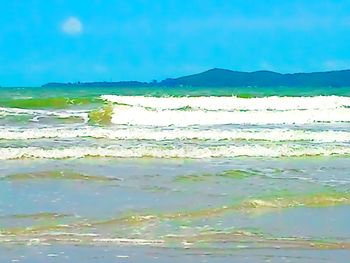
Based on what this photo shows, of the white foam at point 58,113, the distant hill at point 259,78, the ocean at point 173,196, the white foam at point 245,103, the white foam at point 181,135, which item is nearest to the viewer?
the ocean at point 173,196

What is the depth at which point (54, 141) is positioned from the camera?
1645cm

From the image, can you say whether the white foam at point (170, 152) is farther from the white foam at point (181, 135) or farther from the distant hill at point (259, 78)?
the distant hill at point (259, 78)

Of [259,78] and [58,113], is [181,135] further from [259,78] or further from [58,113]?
[259,78]

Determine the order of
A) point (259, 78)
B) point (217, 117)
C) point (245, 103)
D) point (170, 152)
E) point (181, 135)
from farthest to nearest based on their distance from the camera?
1. point (259, 78)
2. point (245, 103)
3. point (217, 117)
4. point (181, 135)
5. point (170, 152)

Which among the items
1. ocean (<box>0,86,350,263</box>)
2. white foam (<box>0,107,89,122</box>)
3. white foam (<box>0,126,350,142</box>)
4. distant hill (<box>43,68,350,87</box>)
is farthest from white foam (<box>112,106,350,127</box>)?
Answer: distant hill (<box>43,68,350,87</box>)

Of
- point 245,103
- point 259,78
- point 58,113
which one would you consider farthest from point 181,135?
point 259,78

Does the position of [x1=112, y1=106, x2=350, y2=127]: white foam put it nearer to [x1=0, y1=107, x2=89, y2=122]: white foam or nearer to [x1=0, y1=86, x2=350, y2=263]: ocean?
[x1=0, y1=107, x2=89, y2=122]: white foam

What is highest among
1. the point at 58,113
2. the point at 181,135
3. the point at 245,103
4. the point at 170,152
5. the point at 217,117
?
the point at 245,103

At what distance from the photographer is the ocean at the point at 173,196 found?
687 cm

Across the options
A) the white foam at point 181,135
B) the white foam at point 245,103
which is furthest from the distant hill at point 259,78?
the white foam at point 181,135

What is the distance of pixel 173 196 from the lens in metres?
9.48

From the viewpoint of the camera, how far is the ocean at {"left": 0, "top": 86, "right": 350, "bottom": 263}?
6872mm

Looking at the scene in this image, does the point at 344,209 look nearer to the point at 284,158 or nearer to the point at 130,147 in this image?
the point at 284,158

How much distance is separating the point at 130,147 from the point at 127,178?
12.9 feet
